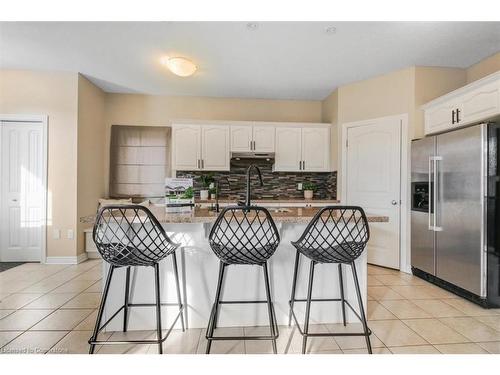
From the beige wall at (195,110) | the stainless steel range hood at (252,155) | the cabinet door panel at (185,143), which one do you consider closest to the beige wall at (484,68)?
the beige wall at (195,110)

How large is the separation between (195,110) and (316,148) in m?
2.20

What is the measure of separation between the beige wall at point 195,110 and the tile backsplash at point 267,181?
2.92ft

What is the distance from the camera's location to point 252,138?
4.52 meters

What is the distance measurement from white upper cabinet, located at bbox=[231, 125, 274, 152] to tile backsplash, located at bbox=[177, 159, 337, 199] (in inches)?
12.7

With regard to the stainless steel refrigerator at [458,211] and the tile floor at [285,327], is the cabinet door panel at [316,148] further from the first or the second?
the tile floor at [285,327]

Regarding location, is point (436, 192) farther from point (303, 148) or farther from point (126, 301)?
point (126, 301)

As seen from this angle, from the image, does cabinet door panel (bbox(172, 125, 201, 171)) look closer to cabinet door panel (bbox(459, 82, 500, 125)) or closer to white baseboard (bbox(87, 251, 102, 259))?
white baseboard (bbox(87, 251, 102, 259))

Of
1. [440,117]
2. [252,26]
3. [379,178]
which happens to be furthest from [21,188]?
[440,117]

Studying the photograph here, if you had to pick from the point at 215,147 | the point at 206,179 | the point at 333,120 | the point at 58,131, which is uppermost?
the point at 333,120

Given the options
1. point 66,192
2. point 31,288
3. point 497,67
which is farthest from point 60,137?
point 497,67

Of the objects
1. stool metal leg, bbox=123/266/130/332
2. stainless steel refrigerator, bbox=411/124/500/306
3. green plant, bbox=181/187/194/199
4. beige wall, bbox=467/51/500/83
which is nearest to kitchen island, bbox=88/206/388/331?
stool metal leg, bbox=123/266/130/332

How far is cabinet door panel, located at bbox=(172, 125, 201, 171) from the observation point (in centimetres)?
444

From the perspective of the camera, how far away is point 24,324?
2.19 m
